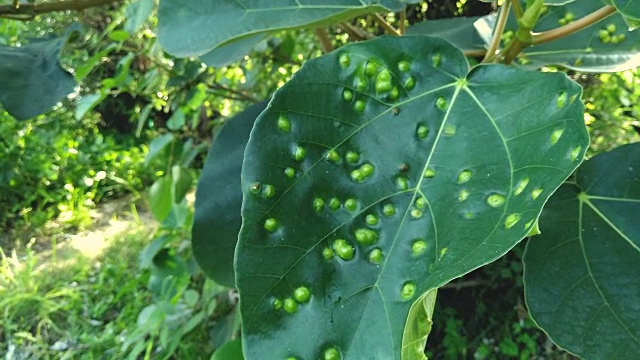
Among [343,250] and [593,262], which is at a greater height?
[343,250]

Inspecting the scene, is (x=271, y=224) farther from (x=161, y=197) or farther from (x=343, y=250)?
(x=161, y=197)

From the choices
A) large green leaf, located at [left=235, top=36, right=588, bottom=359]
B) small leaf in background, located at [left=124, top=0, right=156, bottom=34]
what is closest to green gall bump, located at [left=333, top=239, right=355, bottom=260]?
large green leaf, located at [left=235, top=36, right=588, bottom=359]

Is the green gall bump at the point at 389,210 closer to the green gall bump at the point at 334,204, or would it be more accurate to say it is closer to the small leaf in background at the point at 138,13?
the green gall bump at the point at 334,204

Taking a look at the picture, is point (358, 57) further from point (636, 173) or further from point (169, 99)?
point (169, 99)

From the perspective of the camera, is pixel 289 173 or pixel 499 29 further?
pixel 499 29

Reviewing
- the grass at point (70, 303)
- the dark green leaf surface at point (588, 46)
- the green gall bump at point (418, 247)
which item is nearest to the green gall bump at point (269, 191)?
the green gall bump at point (418, 247)

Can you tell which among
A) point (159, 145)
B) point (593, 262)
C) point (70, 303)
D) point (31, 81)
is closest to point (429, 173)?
point (593, 262)

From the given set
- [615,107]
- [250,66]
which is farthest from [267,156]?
[615,107]
